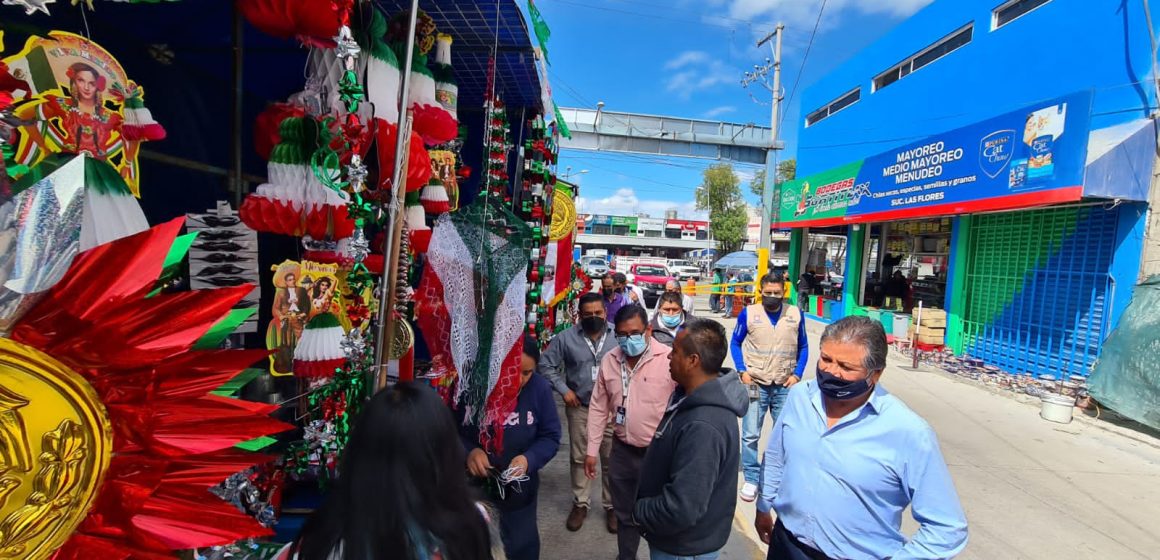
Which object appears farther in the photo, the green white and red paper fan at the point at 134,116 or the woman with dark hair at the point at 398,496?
the green white and red paper fan at the point at 134,116

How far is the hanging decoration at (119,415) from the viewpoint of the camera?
3.46 feet

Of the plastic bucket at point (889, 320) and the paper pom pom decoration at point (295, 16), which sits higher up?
the paper pom pom decoration at point (295, 16)

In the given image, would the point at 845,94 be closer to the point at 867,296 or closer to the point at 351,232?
the point at 867,296

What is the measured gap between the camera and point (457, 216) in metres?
2.53

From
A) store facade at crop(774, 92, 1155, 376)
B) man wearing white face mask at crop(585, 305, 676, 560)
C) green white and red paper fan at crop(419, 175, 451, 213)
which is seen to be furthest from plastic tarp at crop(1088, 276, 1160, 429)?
green white and red paper fan at crop(419, 175, 451, 213)

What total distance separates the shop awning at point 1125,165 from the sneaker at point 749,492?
608 centimetres

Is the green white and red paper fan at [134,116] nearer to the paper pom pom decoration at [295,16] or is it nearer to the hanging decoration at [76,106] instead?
the hanging decoration at [76,106]

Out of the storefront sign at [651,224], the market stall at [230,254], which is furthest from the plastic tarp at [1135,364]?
the storefront sign at [651,224]

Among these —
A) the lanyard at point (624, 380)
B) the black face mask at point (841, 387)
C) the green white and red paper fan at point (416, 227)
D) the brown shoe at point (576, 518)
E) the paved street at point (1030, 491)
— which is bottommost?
the brown shoe at point (576, 518)

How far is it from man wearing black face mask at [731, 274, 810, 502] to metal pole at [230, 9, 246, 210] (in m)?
3.38

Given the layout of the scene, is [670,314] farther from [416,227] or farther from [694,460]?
[694,460]

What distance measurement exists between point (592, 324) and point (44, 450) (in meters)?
3.02

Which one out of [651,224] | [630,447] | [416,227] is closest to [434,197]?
[416,227]

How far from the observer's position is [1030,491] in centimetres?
435
